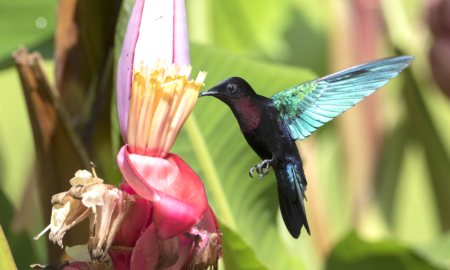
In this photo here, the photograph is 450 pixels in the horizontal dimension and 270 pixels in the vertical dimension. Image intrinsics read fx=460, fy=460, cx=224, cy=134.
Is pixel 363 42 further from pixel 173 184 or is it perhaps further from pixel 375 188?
pixel 173 184

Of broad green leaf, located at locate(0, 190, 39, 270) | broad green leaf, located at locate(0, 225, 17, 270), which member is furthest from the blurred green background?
broad green leaf, located at locate(0, 225, 17, 270)

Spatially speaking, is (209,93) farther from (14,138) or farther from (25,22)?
(14,138)

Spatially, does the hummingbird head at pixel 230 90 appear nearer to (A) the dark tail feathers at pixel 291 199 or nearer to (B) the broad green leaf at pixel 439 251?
(A) the dark tail feathers at pixel 291 199

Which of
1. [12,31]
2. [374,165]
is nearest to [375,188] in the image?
[374,165]

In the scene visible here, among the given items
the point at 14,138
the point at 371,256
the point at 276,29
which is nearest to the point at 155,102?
the point at 371,256

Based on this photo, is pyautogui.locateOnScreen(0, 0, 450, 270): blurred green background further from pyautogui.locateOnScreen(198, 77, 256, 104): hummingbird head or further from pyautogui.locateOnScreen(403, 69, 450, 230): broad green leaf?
pyautogui.locateOnScreen(198, 77, 256, 104): hummingbird head

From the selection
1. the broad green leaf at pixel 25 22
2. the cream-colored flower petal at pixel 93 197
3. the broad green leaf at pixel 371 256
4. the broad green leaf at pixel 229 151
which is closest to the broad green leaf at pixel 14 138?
the broad green leaf at pixel 25 22
